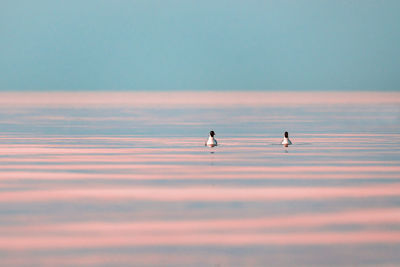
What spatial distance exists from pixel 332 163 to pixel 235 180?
15.9ft

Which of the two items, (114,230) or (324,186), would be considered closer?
(114,230)

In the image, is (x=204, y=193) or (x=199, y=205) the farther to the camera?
(x=204, y=193)

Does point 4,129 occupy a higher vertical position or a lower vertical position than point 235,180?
higher

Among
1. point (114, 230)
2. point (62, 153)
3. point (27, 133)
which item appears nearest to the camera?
point (114, 230)

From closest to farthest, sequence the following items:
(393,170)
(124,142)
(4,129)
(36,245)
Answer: (36,245), (393,170), (124,142), (4,129)

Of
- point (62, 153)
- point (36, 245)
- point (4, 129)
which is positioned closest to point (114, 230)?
point (36, 245)

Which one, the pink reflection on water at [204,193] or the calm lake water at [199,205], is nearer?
the calm lake water at [199,205]

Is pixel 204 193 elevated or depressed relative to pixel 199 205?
elevated

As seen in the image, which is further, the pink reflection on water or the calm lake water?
the pink reflection on water

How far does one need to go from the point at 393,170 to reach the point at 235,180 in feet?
13.3

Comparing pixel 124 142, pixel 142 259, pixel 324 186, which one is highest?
pixel 124 142

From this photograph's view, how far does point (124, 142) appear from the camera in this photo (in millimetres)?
35125

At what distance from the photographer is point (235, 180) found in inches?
857

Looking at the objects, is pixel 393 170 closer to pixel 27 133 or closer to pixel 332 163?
pixel 332 163
